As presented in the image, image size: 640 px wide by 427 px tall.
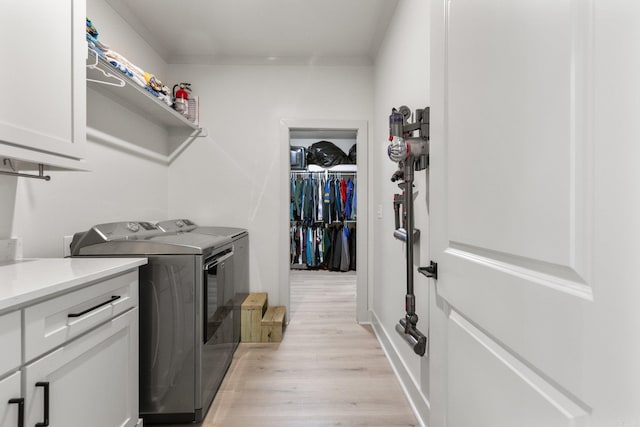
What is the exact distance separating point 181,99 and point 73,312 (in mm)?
2076

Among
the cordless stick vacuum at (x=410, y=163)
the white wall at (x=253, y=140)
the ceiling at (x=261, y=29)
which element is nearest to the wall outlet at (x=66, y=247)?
the white wall at (x=253, y=140)

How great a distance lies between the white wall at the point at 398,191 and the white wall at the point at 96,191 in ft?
6.24

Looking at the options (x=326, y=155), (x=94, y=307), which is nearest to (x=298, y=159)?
(x=326, y=155)

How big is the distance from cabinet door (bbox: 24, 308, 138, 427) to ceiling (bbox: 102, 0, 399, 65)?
7.05 ft

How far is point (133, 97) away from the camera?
2.12 metres

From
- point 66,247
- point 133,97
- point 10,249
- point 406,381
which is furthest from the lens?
point 133,97

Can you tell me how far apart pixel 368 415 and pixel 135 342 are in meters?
1.25

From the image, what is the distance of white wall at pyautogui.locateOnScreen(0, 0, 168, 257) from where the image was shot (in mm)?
1468

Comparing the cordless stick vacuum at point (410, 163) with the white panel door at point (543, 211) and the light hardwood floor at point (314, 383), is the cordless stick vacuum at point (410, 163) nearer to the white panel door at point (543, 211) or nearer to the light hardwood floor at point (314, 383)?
the white panel door at point (543, 211)

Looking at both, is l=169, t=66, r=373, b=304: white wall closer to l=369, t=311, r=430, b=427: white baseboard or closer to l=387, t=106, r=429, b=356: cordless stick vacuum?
l=369, t=311, r=430, b=427: white baseboard

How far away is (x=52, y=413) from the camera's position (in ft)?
3.08

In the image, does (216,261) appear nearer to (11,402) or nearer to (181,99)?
(11,402)

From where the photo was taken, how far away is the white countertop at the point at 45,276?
2.67 feet

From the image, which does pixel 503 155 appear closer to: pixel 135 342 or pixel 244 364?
pixel 135 342
